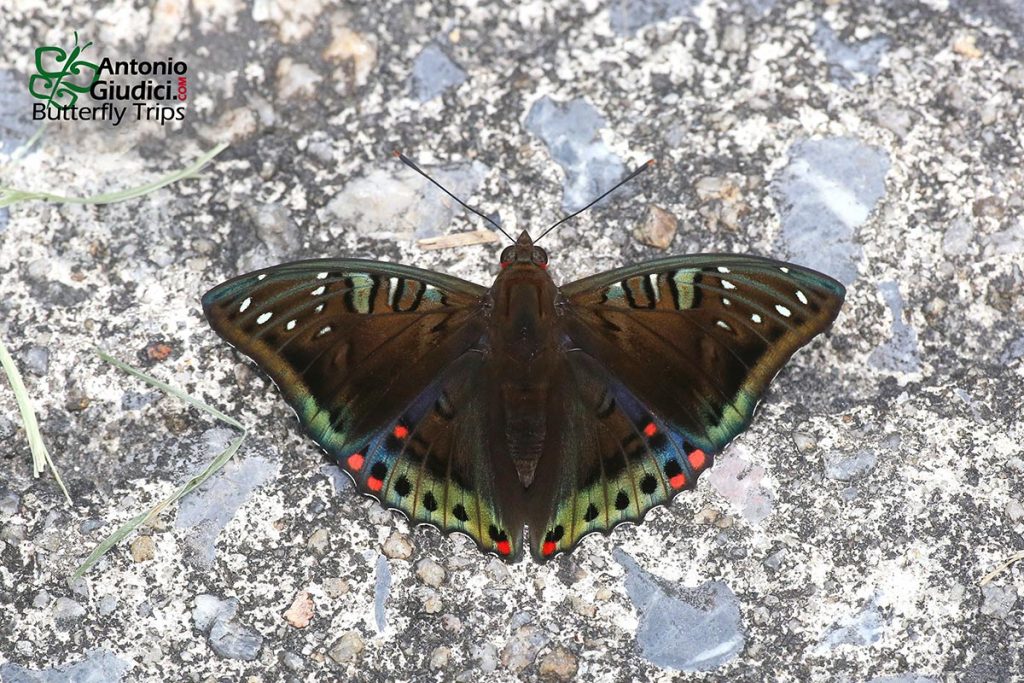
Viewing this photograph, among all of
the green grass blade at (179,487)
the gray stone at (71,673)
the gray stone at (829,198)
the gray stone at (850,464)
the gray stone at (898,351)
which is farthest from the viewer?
the gray stone at (829,198)

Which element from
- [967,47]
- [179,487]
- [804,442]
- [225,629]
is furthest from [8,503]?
[967,47]

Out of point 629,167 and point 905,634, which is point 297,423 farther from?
point 905,634

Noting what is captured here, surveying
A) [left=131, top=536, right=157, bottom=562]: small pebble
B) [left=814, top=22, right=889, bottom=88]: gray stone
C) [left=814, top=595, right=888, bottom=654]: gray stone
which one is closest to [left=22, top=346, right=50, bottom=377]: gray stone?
[left=131, top=536, right=157, bottom=562]: small pebble

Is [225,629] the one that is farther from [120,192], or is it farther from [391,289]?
[120,192]

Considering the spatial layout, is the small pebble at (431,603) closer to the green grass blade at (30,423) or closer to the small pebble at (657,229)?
the green grass blade at (30,423)

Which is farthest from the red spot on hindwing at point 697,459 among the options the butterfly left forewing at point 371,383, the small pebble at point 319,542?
the small pebble at point 319,542

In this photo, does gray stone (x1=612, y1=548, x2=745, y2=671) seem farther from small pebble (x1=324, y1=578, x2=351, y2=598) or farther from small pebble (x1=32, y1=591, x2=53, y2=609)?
small pebble (x1=32, y1=591, x2=53, y2=609)
